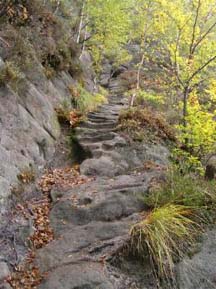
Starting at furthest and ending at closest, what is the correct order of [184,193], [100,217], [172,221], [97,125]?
[97,125] < [100,217] < [184,193] < [172,221]

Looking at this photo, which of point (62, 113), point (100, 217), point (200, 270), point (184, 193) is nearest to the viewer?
point (200, 270)

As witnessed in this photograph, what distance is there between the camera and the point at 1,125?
726cm

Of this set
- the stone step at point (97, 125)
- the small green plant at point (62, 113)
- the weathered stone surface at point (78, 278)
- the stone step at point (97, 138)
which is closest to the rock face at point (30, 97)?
the small green plant at point (62, 113)

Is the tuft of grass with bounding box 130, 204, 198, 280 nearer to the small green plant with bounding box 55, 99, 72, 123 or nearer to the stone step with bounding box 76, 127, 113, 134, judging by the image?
the stone step with bounding box 76, 127, 113, 134

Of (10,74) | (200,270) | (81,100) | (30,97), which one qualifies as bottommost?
(200,270)

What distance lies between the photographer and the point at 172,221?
567 cm

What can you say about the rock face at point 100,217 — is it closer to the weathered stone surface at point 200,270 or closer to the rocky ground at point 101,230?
the rocky ground at point 101,230

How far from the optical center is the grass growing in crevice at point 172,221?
5258 millimetres

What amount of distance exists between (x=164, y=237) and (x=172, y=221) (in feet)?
1.18

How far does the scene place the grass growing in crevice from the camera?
526 centimetres

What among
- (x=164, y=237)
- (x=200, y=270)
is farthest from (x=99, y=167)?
(x=200, y=270)

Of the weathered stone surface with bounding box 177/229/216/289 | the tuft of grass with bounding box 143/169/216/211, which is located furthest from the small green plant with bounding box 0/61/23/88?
the weathered stone surface with bounding box 177/229/216/289

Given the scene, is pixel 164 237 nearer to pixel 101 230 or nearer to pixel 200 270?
pixel 200 270

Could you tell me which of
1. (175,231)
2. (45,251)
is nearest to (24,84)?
(45,251)
